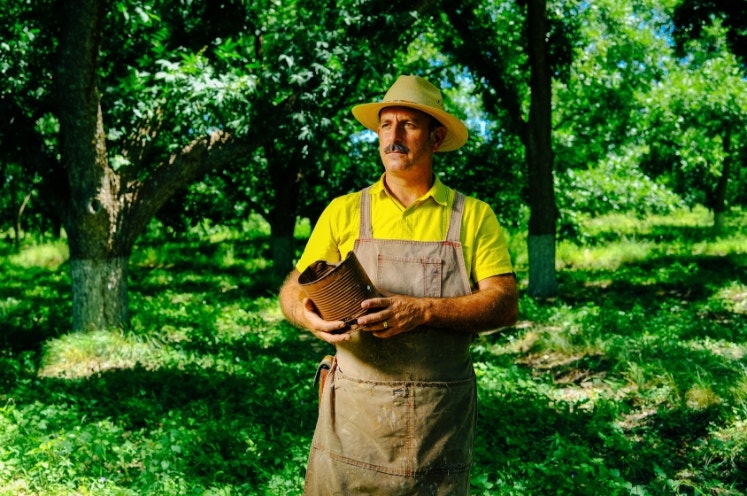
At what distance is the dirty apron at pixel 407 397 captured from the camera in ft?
7.46

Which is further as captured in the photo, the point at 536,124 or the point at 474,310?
the point at 536,124

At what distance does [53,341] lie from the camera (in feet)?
26.2

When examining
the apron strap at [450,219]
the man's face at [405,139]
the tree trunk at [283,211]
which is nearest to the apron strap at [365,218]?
the apron strap at [450,219]

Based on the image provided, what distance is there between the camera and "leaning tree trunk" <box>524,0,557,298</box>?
1139cm

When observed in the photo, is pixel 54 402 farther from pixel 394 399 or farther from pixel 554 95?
pixel 554 95

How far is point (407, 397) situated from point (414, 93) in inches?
41.3

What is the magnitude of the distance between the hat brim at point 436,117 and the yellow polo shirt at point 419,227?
0.22 metres

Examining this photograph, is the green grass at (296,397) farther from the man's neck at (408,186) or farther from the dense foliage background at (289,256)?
the man's neck at (408,186)

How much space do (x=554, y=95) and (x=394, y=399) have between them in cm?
1657

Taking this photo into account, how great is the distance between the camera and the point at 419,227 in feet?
7.82

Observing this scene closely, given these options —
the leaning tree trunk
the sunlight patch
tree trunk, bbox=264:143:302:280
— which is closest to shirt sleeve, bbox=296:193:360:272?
the sunlight patch

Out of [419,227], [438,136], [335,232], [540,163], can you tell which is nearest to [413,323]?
[419,227]

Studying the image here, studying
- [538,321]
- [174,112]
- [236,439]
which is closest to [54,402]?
[236,439]

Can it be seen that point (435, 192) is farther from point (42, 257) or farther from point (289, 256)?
point (42, 257)
